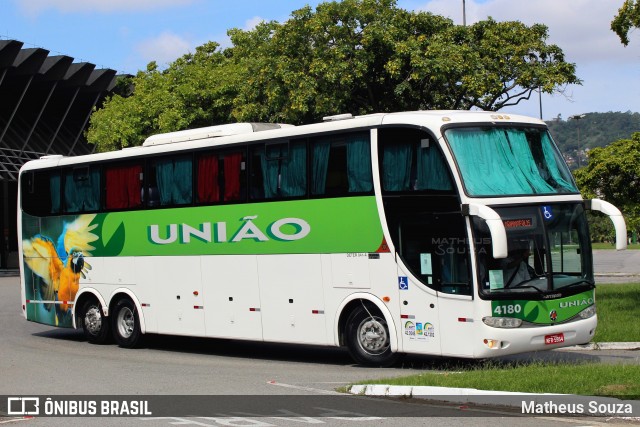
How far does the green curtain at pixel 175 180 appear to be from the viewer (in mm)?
18781

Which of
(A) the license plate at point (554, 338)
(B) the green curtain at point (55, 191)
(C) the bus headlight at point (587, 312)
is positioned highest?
(B) the green curtain at point (55, 191)

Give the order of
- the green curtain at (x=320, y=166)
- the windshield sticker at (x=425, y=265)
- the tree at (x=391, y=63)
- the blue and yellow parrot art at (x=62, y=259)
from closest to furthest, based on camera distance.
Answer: the windshield sticker at (x=425, y=265), the green curtain at (x=320, y=166), the blue and yellow parrot art at (x=62, y=259), the tree at (x=391, y=63)

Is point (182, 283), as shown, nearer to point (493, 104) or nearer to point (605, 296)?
point (605, 296)

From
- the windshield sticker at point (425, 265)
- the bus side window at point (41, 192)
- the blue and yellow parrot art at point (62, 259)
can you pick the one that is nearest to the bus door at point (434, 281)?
the windshield sticker at point (425, 265)

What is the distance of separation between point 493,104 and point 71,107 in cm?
4945

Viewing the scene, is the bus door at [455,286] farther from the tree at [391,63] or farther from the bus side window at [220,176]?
the tree at [391,63]

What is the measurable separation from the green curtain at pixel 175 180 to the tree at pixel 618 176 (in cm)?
891

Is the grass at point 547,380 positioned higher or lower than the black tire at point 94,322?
lower

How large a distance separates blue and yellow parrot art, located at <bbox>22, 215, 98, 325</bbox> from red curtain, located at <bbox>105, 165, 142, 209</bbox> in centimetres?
84

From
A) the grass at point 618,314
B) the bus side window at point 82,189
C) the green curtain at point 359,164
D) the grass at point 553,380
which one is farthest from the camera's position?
the bus side window at point 82,189

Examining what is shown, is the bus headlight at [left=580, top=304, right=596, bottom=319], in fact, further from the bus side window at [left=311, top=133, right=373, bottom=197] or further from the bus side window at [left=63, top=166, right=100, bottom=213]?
the bus side window at [left=63, top=166, right=100, bottom=213]

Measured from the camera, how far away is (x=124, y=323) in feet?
67.7

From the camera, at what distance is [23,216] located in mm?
22984

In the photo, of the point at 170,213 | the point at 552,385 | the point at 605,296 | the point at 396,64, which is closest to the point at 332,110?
the point at 396,64
